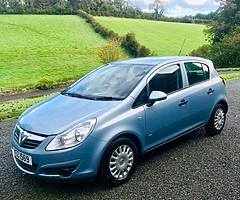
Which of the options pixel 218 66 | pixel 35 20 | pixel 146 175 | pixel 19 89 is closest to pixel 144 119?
pixel 146 175

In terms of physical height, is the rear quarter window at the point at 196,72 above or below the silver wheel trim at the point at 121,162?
above

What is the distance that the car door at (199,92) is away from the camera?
627 centimetres

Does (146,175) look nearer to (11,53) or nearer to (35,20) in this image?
(11,53)

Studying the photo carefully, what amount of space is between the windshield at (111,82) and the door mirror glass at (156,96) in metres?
0.32

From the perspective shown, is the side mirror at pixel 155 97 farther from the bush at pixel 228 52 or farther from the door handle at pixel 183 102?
the bush at pixel 228 52

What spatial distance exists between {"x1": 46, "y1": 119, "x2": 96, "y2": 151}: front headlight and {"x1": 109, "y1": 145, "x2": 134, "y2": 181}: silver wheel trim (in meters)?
0.54

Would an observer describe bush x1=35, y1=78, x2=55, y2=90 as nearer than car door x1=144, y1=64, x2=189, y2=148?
No

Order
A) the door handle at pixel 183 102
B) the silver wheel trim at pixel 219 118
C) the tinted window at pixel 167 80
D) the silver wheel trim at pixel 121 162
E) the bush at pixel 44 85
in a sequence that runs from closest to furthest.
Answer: the silver wheel trim at pixel 121 162, the tinted window at pixel 167 80, the door handle at pixel 183 102, the silver wheel trim at pixel 219 118, the bush at pixel 44 85

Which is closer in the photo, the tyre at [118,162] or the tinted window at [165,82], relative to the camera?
the tyre at [118,162]

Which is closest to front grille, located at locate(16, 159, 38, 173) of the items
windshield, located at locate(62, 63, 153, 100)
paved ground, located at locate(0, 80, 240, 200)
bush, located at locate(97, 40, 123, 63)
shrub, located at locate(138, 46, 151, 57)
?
paved ground, located at locate(0, 80, 240, 200)

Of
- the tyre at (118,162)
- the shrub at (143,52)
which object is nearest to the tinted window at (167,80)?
the tyre at (118,162)

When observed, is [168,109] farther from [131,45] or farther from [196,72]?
[131,45]

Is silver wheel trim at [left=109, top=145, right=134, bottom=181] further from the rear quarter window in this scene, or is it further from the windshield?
the rear quarter window

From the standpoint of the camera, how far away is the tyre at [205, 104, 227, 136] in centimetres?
696
